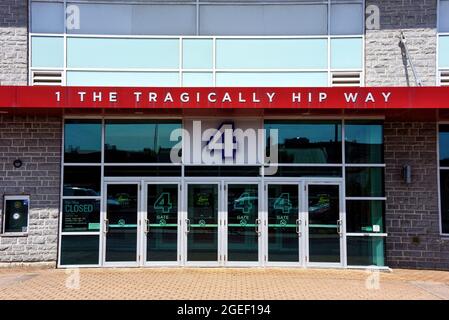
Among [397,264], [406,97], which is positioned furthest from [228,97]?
[397,264]

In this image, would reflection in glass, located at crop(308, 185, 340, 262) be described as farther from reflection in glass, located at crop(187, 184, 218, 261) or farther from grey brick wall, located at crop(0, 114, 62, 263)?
grey brick wall, located at crop(0, 114, 62, 263)

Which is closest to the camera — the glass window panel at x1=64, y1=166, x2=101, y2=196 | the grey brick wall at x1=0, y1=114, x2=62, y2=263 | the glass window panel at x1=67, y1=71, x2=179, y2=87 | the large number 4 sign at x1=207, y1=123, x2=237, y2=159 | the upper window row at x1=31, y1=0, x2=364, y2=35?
the grey brick wall at x1=0, y1=114, x2=62, y2=263

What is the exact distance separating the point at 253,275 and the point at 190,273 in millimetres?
1409

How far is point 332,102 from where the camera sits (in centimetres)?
1065

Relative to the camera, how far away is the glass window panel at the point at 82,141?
11.9 meters

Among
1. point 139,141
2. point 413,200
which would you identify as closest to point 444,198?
point 413,200

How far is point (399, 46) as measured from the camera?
1203 centimetres

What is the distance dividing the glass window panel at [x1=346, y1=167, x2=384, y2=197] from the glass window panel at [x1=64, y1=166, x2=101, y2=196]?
6.04 m

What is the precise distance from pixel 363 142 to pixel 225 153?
3.34m

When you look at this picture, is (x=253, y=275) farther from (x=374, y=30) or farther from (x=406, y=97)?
(x=374, y=30)


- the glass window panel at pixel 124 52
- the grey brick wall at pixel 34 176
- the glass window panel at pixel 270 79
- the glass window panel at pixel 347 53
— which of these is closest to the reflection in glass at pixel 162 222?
the grey brick wall at pixel 34 176

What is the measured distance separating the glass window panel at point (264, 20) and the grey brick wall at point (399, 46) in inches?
54.5

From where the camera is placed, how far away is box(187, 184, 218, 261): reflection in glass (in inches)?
465

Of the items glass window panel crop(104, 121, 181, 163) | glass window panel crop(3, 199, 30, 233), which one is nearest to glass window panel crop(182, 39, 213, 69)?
glass window panel crop(104, 121, 181, 163)
